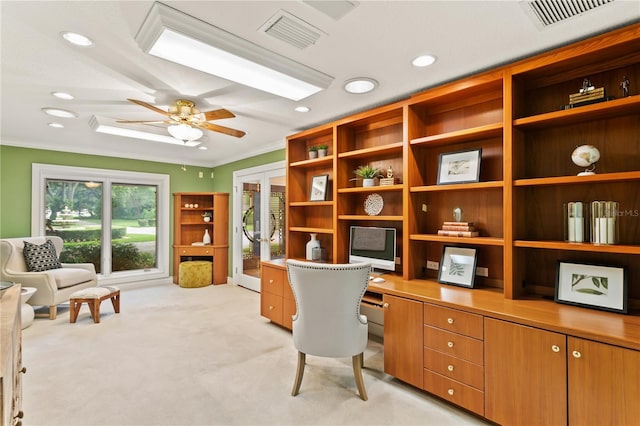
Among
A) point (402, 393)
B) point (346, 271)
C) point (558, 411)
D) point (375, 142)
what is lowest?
point (402, 393)

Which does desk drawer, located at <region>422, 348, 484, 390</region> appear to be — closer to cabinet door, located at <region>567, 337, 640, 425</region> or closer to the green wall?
cabinet door, located at <region>567, 337, 640, 425</region>

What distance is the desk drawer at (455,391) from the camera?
2.05 m

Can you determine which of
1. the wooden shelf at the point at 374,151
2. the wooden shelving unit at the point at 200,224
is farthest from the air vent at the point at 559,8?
the wooden shelving unit at the point at 200,224

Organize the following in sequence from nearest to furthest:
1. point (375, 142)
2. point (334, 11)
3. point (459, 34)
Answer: point (334, 11)
point (459, 34)
point (375, 142)

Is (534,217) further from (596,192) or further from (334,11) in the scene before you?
(334,11)

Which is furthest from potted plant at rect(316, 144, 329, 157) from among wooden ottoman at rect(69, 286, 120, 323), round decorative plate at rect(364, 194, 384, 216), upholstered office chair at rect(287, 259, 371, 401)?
wooden ottoman at rect(69, 286, 120, 323)

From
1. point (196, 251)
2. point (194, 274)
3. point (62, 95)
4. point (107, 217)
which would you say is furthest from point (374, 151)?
point (107, 217)

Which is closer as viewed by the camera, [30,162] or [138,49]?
[138,49]

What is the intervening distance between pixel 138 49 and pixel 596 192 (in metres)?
3.22

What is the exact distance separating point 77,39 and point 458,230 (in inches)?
118

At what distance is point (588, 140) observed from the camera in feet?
7.14

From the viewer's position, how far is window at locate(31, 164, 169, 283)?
16.8ft

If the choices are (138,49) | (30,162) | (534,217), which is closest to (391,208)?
(534,217)

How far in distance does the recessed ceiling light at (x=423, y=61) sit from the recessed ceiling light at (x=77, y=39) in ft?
7.07
